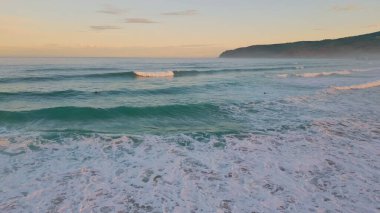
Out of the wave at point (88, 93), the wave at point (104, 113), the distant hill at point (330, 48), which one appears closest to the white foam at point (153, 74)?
the wave at point (88, 93)

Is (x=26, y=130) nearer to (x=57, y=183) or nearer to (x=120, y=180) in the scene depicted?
(x=57, y=183)

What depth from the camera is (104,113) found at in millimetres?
15305

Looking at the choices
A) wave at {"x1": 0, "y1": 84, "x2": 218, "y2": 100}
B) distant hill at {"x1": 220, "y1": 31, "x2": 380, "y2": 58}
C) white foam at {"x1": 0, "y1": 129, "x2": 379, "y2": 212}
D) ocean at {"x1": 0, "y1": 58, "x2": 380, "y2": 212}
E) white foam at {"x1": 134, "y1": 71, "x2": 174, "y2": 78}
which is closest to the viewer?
white foam at {"x1": 0, "y1": 129, "x2": 379, "y2": 212}

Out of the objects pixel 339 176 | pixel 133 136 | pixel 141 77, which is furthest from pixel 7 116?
pixel 141 77

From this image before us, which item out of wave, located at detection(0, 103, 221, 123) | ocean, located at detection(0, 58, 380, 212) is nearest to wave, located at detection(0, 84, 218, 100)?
ocean, located at detection(0, 58, 380, 212)

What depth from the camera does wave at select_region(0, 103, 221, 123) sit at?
1431 cm

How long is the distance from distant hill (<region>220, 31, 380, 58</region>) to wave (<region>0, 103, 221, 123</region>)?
534ft

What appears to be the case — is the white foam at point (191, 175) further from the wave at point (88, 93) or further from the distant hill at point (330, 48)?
the distant hill at point (330, 48)

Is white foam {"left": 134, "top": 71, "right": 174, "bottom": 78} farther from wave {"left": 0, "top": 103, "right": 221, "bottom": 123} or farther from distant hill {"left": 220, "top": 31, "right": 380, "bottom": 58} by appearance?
distant hill {"left": 220, "top": 31, "right": 380, "bottom": 58}

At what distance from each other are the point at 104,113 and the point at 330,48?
185 m

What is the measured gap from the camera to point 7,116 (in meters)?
14.0

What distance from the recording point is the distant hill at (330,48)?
163450mm

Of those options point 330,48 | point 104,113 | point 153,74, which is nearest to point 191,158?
point 104,113

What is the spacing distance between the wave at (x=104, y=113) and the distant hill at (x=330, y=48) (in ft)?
534
